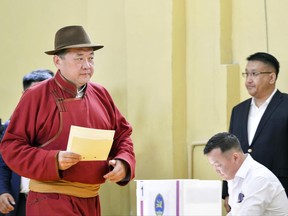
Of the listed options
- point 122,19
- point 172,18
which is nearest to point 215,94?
point 172,18

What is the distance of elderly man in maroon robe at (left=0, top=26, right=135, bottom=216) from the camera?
3.43 meters

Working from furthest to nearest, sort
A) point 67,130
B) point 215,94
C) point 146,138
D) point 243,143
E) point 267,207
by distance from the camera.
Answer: point 146,138 < point 215,94 < point 243,143 < point 267,207 < point 67,130

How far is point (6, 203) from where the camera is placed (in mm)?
4574

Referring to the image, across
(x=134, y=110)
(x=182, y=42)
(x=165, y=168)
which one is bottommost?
(x=165, y=168)

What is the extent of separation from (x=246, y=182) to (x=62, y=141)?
111 centimetres

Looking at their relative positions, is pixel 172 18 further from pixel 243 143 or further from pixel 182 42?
pixel 243 143

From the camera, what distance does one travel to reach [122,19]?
618cm

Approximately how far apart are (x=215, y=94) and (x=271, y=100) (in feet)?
2.73

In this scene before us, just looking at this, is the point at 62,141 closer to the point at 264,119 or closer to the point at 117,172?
the point at 117,172

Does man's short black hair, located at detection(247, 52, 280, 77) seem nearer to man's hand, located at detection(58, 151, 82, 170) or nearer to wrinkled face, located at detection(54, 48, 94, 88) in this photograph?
wrinkled face, located at detection(54, 48, 94, 88)

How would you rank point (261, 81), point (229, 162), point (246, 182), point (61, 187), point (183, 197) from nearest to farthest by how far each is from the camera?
point (61, 187), point (246, 182), point (229, 162), point (261, 81), point (183, 197)

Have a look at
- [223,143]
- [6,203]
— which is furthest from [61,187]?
[6,203]

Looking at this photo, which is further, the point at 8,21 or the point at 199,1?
the point at 8,21

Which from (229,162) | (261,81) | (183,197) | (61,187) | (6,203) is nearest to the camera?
(61,187)
